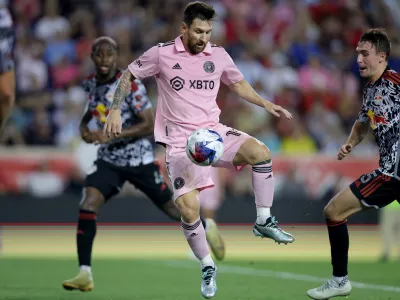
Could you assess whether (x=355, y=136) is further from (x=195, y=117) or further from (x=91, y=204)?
(x=91, y=204)

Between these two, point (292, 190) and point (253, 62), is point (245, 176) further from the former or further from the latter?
point (253, 62)

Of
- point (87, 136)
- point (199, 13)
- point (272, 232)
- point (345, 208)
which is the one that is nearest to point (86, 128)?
point (87, 136)

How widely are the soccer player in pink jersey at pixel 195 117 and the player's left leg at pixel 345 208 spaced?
0.63 meters

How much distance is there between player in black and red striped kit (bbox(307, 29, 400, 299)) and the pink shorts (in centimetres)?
102

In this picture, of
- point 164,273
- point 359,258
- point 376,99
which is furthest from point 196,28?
point 359,258

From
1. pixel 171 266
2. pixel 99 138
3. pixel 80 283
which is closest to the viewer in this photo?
pixel 80 283

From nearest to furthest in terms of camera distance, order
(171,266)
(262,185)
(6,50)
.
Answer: (6,50) < (262,185) < (171,266)

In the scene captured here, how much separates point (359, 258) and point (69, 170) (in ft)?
18.8

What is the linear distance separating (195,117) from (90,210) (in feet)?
6.29

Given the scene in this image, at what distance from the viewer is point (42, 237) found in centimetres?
1570

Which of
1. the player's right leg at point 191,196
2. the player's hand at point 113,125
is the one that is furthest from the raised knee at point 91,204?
the player's hand at point 113,125

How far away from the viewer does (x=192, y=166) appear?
7.69m

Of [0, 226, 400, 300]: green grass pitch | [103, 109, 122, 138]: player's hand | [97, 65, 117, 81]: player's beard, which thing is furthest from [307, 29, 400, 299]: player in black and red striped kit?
[97, 65, 117, 81]: player's beard

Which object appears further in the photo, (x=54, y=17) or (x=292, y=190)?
(x=54, y=17)
